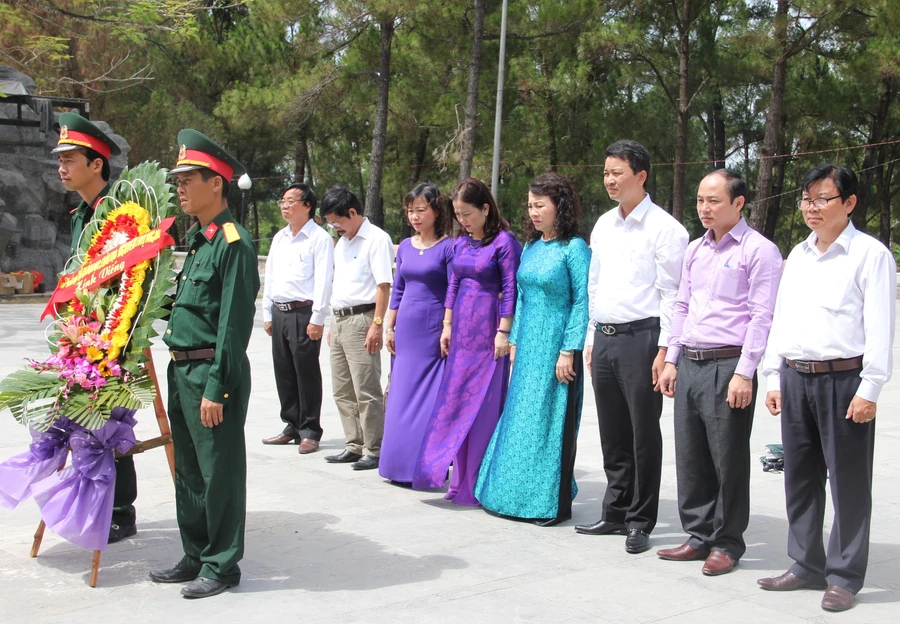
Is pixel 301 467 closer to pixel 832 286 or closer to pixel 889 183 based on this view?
pixel 832 286

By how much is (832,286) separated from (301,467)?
11.8 ft

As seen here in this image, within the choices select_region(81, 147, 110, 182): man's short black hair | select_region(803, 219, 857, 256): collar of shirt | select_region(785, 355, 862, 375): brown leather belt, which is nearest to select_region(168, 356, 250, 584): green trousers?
select_region(81, 147, 110, 182): man's short black hair

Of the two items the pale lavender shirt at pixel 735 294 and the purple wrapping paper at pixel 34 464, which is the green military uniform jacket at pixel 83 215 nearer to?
the purple wrapping paper at pixel 34 464

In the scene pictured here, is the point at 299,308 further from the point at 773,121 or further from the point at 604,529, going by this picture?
the point at 773,121

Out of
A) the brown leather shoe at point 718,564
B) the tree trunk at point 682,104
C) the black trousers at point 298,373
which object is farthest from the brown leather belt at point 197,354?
the tree trunk at point 682,104

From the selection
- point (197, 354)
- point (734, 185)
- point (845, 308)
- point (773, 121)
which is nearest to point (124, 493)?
point (197, 354)

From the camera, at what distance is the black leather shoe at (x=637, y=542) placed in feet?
15.4

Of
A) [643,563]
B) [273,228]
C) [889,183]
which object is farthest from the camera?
[273,228]

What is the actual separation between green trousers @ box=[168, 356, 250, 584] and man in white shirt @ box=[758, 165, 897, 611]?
217 cm

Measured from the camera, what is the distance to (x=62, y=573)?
4.26 metres

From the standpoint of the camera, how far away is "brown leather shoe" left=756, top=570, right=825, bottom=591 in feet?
13.6

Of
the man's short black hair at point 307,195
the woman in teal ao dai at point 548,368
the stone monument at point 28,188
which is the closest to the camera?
the woman in teal ao dai at point 548,368

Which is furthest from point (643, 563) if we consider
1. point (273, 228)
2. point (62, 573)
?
point (273, 228)

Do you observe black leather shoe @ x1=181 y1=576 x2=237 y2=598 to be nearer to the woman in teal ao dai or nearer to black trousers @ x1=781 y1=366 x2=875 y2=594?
the woman in teal ao dai
